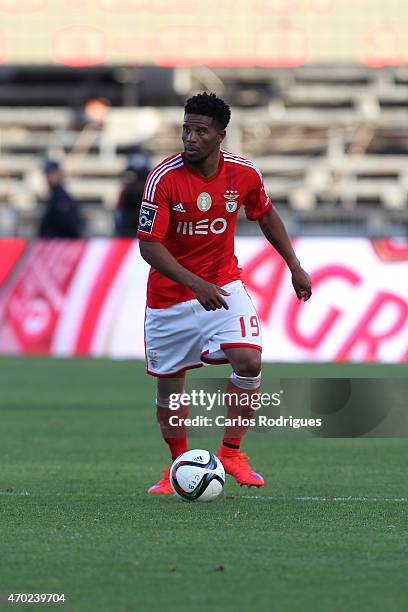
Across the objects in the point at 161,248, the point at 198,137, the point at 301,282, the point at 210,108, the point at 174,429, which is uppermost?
the point at 210,108

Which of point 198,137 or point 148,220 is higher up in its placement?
point 198,137

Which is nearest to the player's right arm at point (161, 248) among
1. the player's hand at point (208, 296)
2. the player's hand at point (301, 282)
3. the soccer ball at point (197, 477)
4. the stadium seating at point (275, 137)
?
the player's hand at point (208, 296)

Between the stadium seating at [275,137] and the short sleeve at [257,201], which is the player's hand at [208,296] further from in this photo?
the stadium seating at [275,137]

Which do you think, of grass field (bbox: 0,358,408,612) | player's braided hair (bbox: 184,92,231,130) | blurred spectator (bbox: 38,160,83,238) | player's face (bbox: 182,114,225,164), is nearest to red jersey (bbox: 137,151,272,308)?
player's face (bbox: 182,114,225,164)

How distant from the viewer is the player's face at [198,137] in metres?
6.71

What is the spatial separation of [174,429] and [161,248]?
1008mm

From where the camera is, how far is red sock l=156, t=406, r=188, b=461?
715cm

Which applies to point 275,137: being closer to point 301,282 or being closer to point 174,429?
point 301,282

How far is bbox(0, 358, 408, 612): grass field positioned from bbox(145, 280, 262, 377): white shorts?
0.65 metres

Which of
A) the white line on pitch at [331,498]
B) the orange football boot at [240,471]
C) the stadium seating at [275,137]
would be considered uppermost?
the white line on pitch at [331,498]

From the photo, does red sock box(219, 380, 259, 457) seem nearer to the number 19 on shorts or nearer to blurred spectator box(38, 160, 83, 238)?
the number 19 on shorts

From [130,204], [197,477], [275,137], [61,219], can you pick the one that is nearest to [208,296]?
[197,477]

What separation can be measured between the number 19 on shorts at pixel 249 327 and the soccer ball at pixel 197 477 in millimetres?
695

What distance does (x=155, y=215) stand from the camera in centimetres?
670
